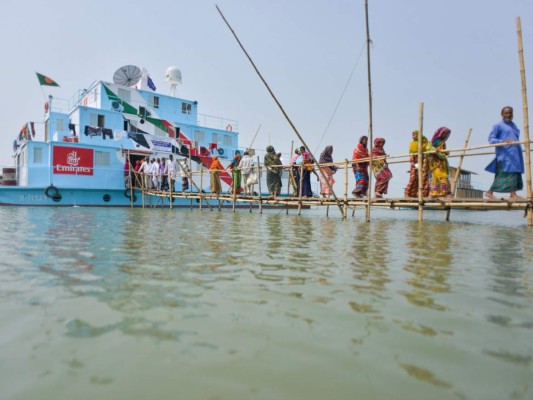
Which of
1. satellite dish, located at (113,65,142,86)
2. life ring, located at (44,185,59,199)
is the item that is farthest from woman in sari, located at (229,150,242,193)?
satellite dish, located at (113,65,142,86)

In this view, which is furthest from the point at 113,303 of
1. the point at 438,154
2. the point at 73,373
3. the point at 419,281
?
the point at 438,154

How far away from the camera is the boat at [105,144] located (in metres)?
16.0

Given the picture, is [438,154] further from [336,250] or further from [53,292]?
[53,292]

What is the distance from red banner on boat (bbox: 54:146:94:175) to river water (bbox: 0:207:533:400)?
14.5 m

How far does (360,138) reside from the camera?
9328 mm

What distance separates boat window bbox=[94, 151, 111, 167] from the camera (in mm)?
16984

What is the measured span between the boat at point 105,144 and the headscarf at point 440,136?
8.90 meters

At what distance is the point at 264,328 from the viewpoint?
1.61 meters

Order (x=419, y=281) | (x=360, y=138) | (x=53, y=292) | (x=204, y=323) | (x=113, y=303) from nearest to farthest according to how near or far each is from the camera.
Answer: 1. (x=204, y=323)
2. (x=113, y=303)
3. (x=53, y=292)
4. (x=419, y=281)
5. (x=360, y=138)

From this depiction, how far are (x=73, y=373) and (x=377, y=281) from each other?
1.76m

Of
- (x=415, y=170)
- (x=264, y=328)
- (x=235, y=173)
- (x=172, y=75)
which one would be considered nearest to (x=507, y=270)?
(x=264, y=328)

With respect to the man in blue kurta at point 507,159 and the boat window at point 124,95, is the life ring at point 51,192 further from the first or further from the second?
the man in blue kurta at point 507,159

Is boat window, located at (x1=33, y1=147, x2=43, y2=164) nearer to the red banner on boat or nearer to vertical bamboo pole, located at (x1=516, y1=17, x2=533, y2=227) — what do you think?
the red banner on boat

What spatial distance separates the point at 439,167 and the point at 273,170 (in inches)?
188
